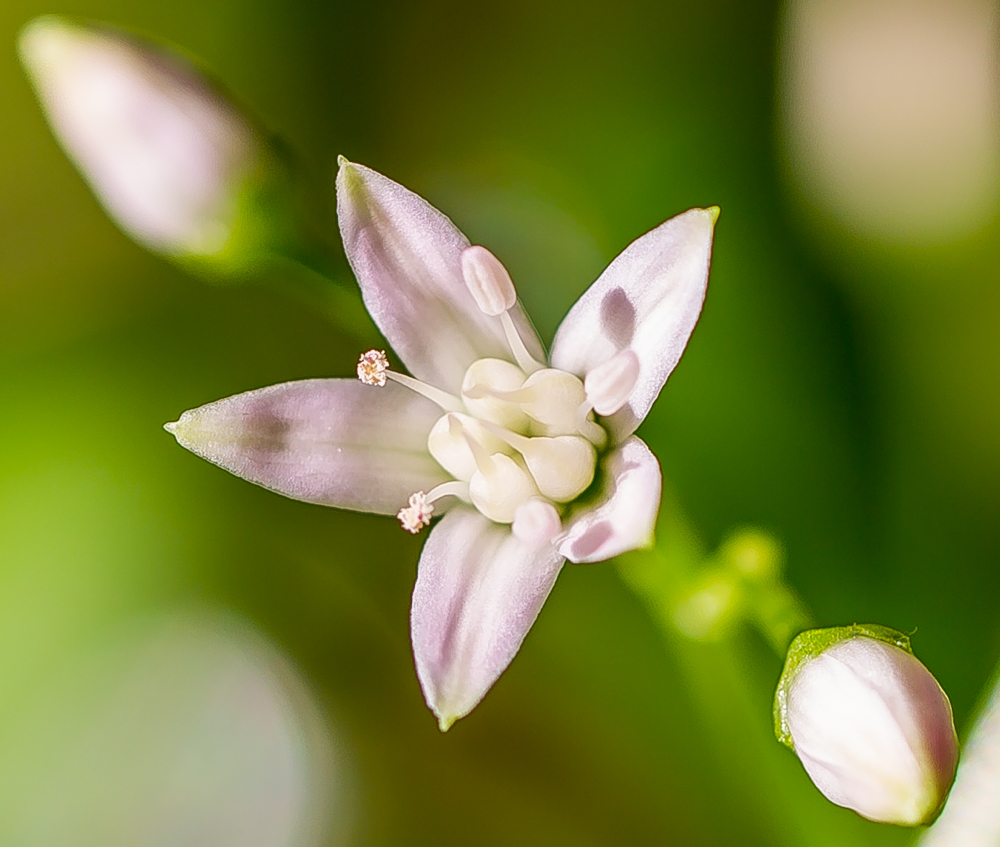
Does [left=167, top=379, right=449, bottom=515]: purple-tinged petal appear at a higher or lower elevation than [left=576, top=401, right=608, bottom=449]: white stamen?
higher

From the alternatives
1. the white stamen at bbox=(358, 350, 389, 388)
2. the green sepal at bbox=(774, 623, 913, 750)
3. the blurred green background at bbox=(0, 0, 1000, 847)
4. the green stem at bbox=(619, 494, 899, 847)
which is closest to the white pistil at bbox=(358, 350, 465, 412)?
the white stamen at bbox=(358, 350, 389, 388)

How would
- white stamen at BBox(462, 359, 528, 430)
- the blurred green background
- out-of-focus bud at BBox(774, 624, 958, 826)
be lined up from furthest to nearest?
the blurred green background → white stamen at BBox(462, 359, 528, 430) → out-of-focus bud at BBox(774, 624, 958, 826)

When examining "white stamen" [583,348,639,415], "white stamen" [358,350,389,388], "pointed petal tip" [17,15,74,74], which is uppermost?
"pointed petal tip" [17,15,74,74]

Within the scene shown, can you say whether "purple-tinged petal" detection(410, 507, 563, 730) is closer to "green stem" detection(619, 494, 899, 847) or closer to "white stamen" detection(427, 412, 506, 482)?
"white stamen" detection(427, 412, 506, 482)

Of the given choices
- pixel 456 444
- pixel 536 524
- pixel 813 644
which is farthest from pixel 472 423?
pixel 813 644

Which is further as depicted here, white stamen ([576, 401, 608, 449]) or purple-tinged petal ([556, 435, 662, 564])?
white stamen ([576, 401, 608, 449])

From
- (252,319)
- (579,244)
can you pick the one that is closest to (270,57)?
(252,319)

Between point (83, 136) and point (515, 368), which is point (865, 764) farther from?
point (83, 136)

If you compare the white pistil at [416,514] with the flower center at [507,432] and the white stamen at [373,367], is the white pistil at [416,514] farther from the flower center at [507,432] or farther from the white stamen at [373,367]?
the white stamen at [373,367]
